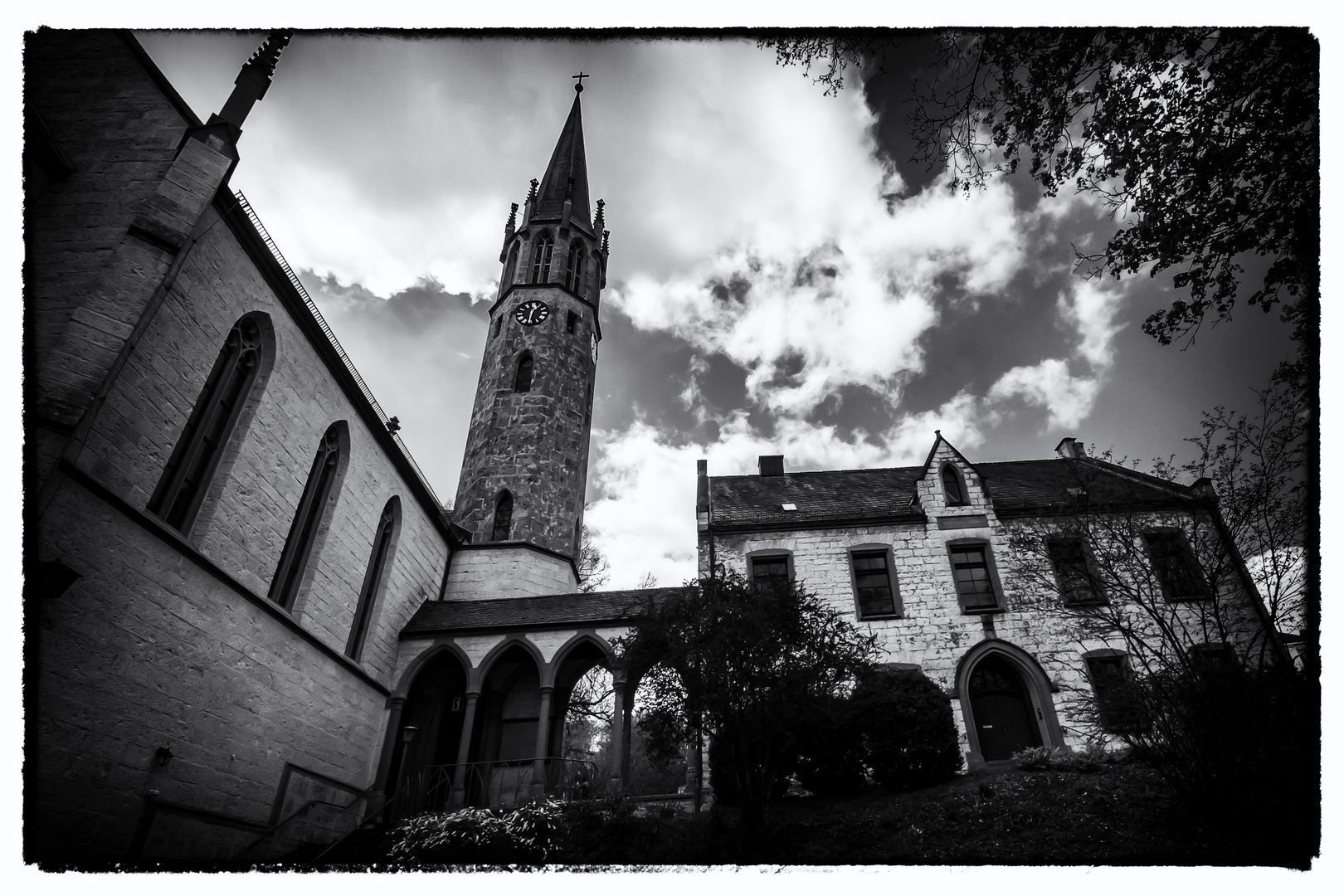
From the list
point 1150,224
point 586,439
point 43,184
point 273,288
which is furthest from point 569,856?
point 586,439

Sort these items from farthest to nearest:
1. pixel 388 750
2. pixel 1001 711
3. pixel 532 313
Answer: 1. pixel 532 313
2. pixel 1001 711
3. pixel 388 750

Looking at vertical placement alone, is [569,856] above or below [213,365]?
below

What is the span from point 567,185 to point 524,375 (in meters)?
10.7

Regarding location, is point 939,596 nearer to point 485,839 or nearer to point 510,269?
point 485,839

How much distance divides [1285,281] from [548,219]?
25.4 m

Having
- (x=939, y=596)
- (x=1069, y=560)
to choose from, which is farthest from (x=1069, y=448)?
(x=1069, y=560)

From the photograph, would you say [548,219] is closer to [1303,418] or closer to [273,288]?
[273,288]

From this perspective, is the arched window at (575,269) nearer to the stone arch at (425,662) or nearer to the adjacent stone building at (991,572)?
the adjacent stone building at (991,572)

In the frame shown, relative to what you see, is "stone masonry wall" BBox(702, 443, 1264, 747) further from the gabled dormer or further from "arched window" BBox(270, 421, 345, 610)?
"arched window" BBox(270, 421, 345, 610)

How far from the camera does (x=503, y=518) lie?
66.6ft

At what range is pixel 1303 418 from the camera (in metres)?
4.70

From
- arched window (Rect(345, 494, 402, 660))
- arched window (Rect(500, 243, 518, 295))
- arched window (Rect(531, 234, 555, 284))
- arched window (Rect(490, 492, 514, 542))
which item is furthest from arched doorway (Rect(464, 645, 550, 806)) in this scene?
arched window (Rect(500, 243, 518, 295))

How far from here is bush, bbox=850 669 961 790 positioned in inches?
439

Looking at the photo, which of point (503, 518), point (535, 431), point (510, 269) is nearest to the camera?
point (503, 518)
